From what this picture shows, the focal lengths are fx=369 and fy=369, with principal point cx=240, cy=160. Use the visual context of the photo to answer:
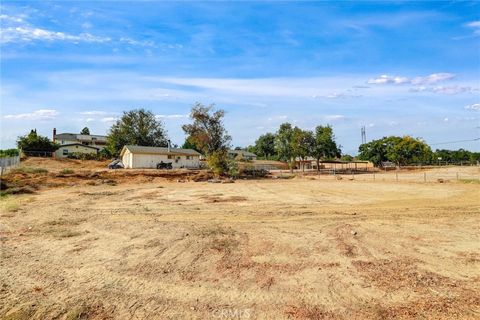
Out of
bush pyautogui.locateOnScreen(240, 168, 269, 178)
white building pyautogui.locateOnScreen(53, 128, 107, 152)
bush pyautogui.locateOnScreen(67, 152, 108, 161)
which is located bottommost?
bush pyautogui.locateOnScreen(240, 168, 269, 178)

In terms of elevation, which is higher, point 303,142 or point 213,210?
point 303,142

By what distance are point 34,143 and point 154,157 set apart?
22.1 m

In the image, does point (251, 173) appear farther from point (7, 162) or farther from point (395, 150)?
point (395, 150)

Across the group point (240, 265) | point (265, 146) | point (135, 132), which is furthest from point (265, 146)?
point (240, 265)

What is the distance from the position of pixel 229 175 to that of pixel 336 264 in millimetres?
36770

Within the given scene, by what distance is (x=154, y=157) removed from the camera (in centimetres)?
5469

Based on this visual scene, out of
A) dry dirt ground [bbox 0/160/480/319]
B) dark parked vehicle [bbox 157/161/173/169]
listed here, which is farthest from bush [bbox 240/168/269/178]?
dry dirt ground [bbox 0/160/480/319]

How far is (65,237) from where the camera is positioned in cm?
1171

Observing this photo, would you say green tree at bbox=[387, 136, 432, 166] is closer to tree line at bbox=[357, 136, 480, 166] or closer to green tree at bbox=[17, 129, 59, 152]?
tree line at bbox=[357, 136, 480, 166]

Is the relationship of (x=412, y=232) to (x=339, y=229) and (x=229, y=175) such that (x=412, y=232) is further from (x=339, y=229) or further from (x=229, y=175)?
(x=229, y=175)

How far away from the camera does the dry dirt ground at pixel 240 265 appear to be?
6582 mm

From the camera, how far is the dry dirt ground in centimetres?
658

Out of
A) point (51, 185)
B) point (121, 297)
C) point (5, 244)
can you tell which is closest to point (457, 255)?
point (121, 297)

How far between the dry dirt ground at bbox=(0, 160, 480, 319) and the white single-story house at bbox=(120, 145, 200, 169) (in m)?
36.8
